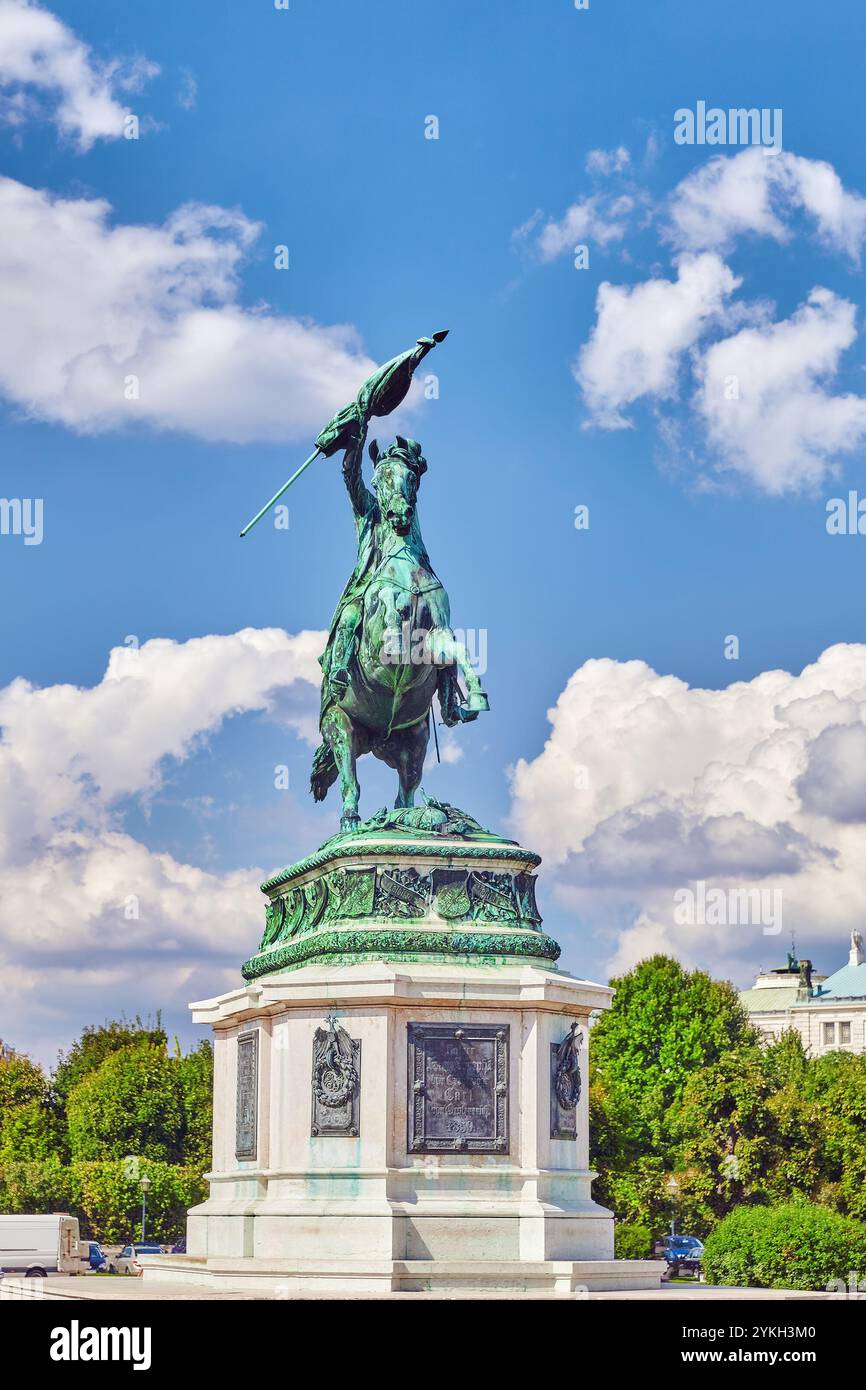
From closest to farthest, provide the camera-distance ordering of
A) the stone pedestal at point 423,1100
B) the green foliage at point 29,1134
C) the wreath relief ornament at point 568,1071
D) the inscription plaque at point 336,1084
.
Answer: the stone pedestal at point 423,1100, the inscription plaque at point 336,1084, the wreath relief ornament at point 568,1071, the green foliage at point 29,1134

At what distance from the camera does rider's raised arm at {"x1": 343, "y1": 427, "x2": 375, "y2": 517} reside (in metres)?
35.3

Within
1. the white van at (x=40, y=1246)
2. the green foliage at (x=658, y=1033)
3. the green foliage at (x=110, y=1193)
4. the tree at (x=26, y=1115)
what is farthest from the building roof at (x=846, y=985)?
the white van at (x=40, y=1246)

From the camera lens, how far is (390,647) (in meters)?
33.3

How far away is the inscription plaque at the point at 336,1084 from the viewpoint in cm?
3008

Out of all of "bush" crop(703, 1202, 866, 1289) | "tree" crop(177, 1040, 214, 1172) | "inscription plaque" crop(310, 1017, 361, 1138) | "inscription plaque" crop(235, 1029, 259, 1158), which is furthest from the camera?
"tree" crop(177, 1040, 214, 1172)

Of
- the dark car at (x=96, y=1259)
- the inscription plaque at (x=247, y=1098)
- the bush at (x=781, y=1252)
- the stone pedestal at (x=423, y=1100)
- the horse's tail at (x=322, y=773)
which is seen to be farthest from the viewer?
the dark car at (x=96, y=1259)

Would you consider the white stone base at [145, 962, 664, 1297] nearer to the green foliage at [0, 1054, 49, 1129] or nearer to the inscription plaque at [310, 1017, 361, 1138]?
the inscription plaque at [310, 1017, 361, 1138]

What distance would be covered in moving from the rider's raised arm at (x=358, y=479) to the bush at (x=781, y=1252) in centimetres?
1735

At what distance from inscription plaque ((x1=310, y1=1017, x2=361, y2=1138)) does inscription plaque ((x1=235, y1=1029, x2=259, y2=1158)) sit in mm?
2008

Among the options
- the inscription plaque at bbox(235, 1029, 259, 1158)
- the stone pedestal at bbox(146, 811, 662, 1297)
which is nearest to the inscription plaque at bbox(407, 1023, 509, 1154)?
the stone pedestal at bbox(146, 811, 662, 1297)

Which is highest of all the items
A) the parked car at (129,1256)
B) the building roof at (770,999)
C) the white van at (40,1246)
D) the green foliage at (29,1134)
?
the building roof at (770,999)

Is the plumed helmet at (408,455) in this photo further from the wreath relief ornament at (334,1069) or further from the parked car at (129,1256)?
the parked car at (129,1256)
